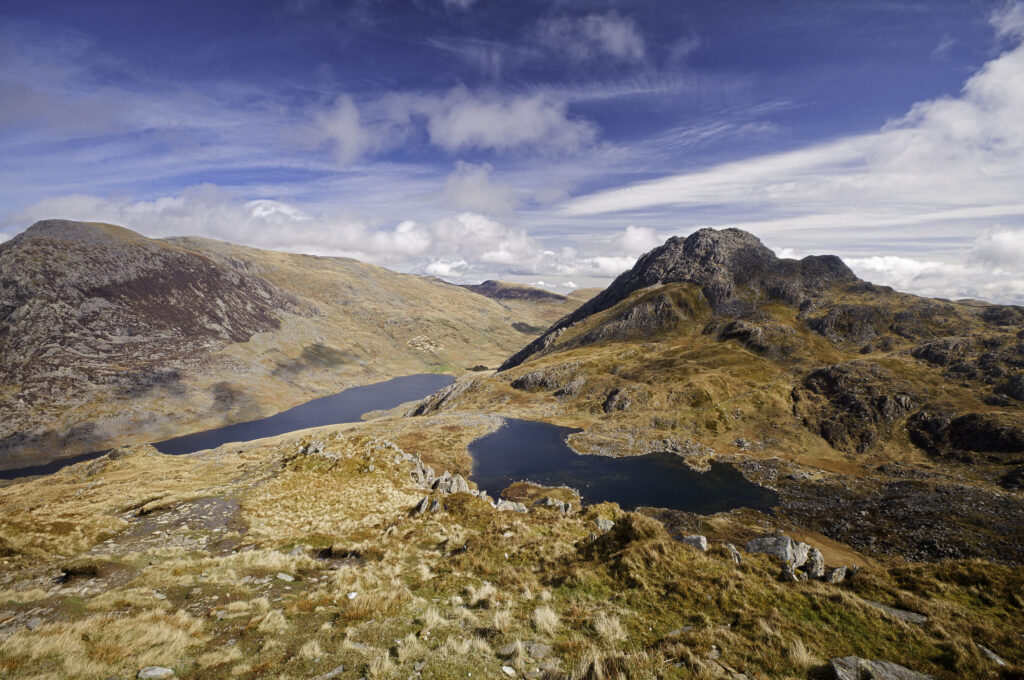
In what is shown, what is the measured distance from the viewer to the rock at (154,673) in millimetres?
10164

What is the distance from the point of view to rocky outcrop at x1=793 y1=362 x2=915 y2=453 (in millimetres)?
80250

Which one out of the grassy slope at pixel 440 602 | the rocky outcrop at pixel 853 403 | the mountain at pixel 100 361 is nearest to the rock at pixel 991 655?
the grassy slope at pixel 440 602

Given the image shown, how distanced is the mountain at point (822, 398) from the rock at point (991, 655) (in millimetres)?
46522

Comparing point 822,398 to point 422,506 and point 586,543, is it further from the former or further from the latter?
point 422,506

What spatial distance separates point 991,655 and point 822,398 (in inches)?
4006

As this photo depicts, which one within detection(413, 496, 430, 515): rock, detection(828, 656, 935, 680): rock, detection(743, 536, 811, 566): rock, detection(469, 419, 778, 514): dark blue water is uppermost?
detection(828, 656, 935, 680): rock

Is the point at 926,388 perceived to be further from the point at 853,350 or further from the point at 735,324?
the point at 735,324

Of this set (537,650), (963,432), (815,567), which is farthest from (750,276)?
(537,650)

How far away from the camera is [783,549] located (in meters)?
19.2

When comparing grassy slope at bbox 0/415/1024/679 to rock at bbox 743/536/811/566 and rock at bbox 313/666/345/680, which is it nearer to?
rock at bbox 313/666/345/680

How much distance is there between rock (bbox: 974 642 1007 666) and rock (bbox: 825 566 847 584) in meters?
4.96

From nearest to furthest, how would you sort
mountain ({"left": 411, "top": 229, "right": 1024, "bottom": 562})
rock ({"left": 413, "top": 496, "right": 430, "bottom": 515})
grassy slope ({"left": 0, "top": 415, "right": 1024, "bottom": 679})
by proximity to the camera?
grassy slope ({"left": 0, "top": 415, "right": 1024, "bottom": 679}) → rock ({"left": 413, "top": 496, "right": 430, "bottom": 515}) → mountain ({"left": 411, "top": 229, "right": 1024, "bottom": 562})

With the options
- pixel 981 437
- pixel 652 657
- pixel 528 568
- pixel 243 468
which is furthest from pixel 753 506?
pixel 243 468

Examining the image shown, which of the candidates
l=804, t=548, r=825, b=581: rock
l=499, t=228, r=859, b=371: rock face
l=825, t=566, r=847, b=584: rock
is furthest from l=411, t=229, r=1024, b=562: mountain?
l=825, t=566, r=847, b=584: rock
